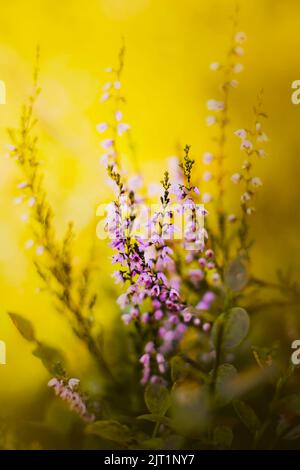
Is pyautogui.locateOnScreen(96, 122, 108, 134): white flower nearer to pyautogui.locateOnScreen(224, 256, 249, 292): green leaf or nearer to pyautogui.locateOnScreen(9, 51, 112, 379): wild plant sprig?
pyautogui.locateOnScreen(9, 51, 112, 379): wild plant sprig

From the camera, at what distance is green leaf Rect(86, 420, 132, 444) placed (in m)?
1.11

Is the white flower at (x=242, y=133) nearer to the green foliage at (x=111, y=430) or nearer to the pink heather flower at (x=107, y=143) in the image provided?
the pink heather flower at (x=107, y=143)

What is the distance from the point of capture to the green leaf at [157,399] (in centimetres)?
116

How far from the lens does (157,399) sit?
117cm

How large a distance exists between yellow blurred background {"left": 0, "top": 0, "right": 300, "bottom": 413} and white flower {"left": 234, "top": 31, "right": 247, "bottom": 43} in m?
Answer: 0.01

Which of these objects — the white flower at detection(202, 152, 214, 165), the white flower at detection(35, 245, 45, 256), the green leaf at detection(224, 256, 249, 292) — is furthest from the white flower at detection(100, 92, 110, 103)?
the green leaf at detection(224, 256, 249, 292)

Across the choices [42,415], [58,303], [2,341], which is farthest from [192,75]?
[42,415]

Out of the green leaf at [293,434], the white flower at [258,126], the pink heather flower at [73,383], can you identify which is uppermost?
the white flower at [258,126]

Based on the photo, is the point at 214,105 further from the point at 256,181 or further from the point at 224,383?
the point at 224,383

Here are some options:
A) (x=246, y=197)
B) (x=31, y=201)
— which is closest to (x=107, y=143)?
(x=31, y=201)

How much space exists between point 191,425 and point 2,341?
1.55 feet

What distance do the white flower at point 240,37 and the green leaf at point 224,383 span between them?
73cm

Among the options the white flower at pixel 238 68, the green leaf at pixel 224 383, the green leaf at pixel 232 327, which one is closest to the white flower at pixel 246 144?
the white flower at pixel 238 68

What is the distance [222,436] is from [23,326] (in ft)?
1.67
